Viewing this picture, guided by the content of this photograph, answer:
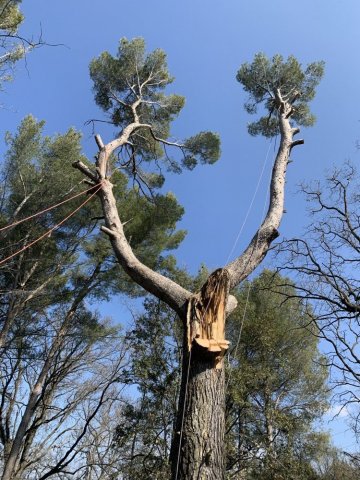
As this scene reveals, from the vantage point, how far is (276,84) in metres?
6.58

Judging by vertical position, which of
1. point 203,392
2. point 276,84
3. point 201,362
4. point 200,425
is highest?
point 276,84

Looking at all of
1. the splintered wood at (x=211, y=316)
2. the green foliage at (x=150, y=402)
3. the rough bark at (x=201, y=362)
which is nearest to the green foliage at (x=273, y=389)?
the green foliage at (x=150, y=402)

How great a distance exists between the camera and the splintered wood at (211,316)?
2.62 m


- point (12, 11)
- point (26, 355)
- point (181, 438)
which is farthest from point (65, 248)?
point (181, 438)

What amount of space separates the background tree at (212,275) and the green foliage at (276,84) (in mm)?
16

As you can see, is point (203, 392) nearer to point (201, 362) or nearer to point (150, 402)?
point (201, 362)

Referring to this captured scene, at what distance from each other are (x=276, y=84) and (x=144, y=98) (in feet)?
8.29

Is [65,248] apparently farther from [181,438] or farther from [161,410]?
[181,438]

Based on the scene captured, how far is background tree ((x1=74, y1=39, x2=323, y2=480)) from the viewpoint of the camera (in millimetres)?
2383

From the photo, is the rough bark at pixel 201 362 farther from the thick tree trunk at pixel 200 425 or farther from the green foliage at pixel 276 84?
the green foliage at pixel 276 84

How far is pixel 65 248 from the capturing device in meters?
9.05

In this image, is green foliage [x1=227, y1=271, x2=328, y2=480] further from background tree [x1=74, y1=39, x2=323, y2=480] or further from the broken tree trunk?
the broken tree trunk

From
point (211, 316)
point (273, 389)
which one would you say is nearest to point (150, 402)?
point (273, 389)

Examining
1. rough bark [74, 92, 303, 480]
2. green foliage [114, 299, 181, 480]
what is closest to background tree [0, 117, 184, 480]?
green foliage [114, 299, 181, 480]
